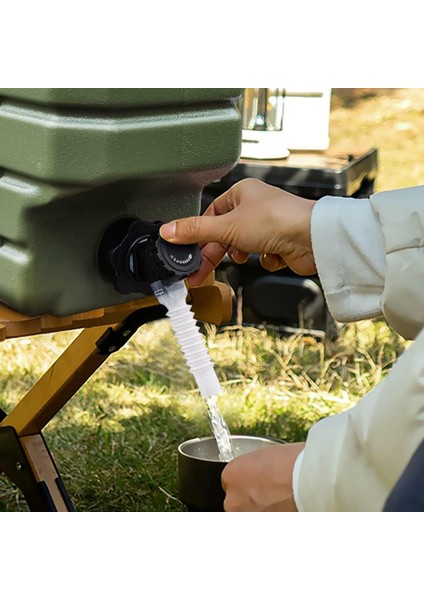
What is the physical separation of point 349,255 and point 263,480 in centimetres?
62

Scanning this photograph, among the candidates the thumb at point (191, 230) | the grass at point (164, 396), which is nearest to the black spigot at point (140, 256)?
the thumb at point (191, 230)

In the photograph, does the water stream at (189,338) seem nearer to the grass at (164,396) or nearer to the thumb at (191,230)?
the thumb at (191,230)

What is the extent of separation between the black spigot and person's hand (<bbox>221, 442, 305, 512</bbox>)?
467 mm

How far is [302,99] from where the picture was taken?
3971 millimetres

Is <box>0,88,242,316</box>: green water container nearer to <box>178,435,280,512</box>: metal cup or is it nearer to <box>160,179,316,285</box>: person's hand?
<box>160,179,316,285</box>: person's hand

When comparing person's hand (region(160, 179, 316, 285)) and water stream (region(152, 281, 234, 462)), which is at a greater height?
person's hand (region(160, 179, 316, 285))

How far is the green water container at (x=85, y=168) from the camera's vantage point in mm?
1735

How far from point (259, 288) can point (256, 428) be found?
751 millimetres

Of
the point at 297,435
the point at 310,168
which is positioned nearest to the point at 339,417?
the point at 297,435

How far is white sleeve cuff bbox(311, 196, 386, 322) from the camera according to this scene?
1944 millimetres

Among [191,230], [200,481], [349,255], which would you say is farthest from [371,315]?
[200,481]

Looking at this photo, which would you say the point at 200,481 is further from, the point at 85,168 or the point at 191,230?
the point at 85,168

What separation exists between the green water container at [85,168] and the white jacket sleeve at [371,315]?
0.89 ft

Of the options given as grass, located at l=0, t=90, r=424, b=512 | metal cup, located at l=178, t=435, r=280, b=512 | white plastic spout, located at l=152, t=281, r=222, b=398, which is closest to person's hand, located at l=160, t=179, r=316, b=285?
white plastic spout, located at l=152, t=281, r=222, b=398
